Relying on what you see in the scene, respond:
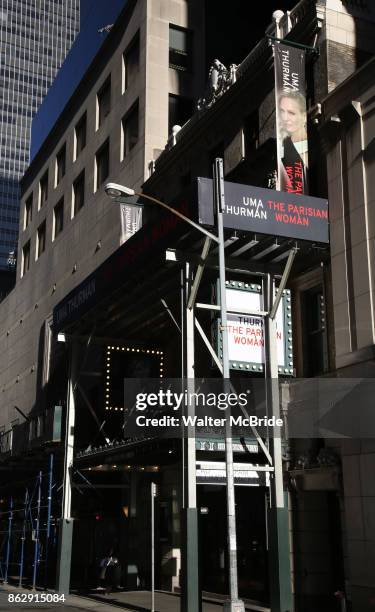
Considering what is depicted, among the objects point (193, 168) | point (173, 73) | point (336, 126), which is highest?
point (173, 73)

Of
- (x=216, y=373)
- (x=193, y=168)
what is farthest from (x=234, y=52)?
(x=216, y=373)

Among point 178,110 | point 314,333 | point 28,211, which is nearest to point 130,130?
point 178,110

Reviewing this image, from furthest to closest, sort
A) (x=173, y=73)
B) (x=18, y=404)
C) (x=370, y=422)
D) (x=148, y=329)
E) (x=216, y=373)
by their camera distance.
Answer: (x=18, y=404), (x=173, y=73), (x=148, y=329), (x=216, y=373), (x=370, y=422)

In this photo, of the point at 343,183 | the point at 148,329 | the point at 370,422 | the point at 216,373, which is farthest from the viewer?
the point at 148,329

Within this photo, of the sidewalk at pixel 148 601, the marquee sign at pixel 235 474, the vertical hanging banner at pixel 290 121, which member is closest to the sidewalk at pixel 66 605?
the sidewalk at pixel 148 601

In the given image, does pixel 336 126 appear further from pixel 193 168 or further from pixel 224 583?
pixel 224 583

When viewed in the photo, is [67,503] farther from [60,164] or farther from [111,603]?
[60,164]

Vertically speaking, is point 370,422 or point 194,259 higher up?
point 194,259

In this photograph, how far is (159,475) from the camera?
2797cm

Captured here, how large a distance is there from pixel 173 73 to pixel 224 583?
2282cm

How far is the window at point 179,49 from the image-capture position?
34562 mm

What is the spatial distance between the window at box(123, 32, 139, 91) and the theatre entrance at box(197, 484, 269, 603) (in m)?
20.4

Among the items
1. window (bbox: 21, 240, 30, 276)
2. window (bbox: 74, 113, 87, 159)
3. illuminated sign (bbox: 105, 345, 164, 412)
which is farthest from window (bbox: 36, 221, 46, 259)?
illuminated sign (bbox: 105, 345, 164, 412)

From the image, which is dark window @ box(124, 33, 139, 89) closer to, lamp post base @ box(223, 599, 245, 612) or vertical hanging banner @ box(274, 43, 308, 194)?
vertical hanging banner @ box(274, 43, 308, 194)
